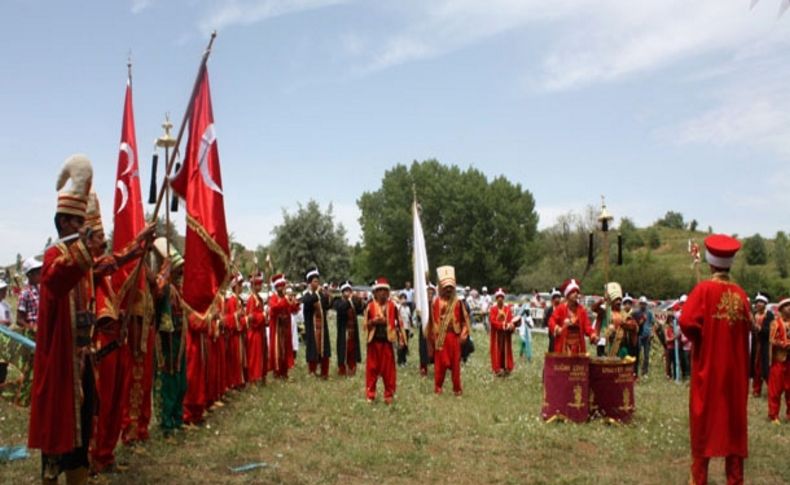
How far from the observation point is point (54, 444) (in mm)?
5715

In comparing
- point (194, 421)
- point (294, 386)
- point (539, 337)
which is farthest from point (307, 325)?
point (539, 337)

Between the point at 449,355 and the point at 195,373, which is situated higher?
the point at 195,373

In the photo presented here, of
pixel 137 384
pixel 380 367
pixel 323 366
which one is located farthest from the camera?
pixel 323 366

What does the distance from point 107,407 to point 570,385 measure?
238 inches

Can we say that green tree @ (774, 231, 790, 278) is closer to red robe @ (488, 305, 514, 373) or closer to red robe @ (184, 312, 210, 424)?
red robe @ (488, 305, 514, 373)

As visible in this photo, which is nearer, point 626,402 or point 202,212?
point 202,212

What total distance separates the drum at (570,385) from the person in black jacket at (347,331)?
20.1 feet

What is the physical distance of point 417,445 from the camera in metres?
9.26

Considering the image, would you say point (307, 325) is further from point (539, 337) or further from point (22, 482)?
point (539, 337)

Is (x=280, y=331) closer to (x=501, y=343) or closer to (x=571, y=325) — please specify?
(x=501, y=343)

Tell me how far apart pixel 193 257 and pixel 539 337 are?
2626 cm

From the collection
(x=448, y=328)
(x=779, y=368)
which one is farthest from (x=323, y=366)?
(x=779, y=368)

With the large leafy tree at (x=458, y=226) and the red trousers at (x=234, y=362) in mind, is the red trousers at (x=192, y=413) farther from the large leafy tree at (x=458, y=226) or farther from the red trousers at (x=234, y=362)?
the large leafy tree at (x=458, y=226)

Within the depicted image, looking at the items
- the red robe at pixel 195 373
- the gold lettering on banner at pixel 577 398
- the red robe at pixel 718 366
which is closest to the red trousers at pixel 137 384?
the red robe at pixel 195 373
